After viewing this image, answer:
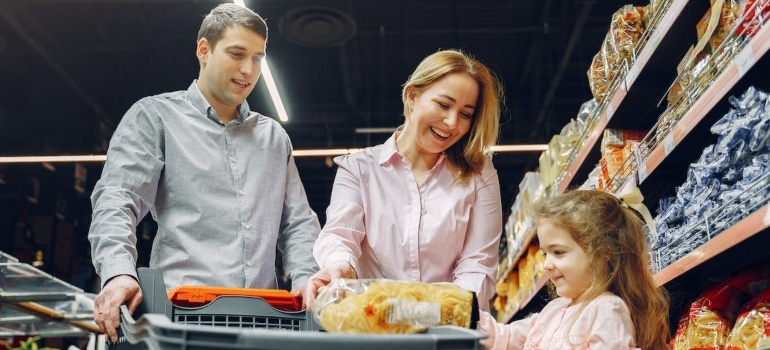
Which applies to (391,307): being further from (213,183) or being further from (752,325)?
(752,325)

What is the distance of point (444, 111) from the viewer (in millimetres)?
2037

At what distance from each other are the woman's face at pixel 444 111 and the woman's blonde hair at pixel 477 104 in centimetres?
2

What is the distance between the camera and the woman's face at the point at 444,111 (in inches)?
80.0

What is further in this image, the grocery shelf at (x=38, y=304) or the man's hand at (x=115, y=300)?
the grocery shelf at (x=38, y=304)

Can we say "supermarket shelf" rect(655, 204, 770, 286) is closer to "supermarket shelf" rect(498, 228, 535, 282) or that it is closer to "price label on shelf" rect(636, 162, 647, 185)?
"price label on shelf" rect(636, 162, 647, 185)

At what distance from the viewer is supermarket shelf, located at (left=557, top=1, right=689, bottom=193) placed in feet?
8.46

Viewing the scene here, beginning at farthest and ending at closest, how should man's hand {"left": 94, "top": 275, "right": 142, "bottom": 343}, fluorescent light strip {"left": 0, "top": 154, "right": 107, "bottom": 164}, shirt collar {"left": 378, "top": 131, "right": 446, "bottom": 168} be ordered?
fluorescent light strip {"left": 0, "top": 154, "right": 107, "bottom": 164}
shirt collar {"left": 378, "top": 131, "right": 446, "bottom": 168}
man's hand {"left": 94, "top": 275, "right": 142, "bottom": 343}

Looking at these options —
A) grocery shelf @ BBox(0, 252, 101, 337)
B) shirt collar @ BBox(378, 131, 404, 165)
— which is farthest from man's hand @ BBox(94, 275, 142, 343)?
grocery shelf @ BBox(0, 252, 101, 337)

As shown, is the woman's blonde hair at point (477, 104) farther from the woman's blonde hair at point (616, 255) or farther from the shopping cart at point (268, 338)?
the shopping cart at point (268, 338)

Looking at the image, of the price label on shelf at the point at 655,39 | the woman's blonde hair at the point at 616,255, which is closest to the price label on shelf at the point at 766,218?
the woman's blonde hair at the point at 616,255

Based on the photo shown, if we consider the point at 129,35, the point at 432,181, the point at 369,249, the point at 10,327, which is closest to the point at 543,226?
the point at 432,181

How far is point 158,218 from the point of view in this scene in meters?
1.97

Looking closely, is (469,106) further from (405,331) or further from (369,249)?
(405,331)

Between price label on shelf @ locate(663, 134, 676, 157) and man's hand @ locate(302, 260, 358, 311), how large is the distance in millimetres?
1138
